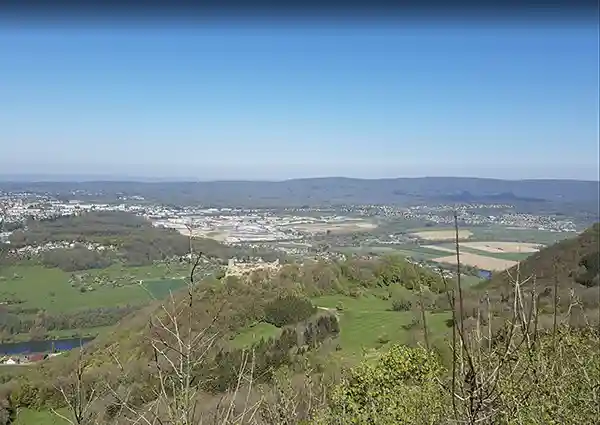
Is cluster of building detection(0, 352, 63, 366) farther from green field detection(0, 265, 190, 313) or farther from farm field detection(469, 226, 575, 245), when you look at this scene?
farm field detection(469, 226, 575, 245)

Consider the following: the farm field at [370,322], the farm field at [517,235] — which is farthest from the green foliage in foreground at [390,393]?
the farm field at [517,235]

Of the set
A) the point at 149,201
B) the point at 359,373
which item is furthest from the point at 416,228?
the point at 359,373

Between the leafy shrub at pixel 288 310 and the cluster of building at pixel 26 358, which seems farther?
the leafy shrub at pixel 288 310

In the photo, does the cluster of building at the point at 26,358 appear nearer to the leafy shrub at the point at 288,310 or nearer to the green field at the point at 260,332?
the green field at the point at 260,332

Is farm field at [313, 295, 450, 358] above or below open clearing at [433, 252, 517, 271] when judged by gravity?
below

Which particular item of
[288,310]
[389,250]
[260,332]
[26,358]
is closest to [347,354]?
[260,332]


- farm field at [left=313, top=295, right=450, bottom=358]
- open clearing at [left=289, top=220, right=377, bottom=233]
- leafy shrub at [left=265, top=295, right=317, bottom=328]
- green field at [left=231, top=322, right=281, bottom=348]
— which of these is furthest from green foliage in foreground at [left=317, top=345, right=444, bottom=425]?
open clearing at [left=289, top=220, right=377, bottom=233]

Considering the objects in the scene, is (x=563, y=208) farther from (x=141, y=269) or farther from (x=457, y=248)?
(x=457, y=248)
